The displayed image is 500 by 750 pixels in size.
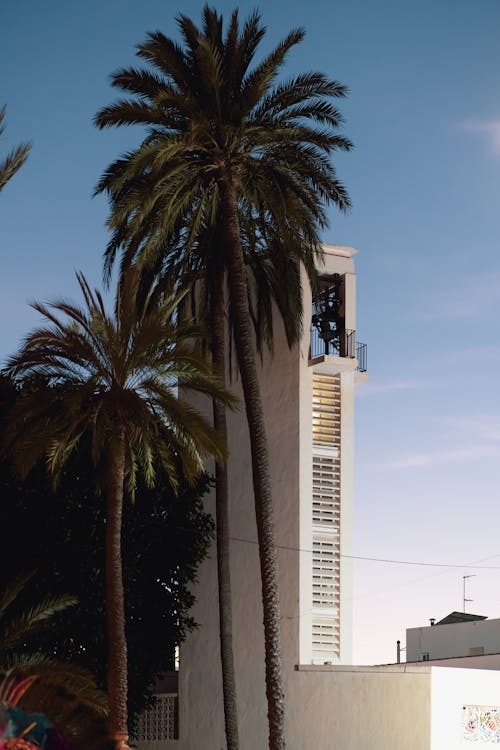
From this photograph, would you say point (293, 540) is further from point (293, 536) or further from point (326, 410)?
point (326, 410)

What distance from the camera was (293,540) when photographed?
29047 millimetres

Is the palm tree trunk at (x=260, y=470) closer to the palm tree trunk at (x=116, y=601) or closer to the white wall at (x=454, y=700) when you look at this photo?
the palm tree trunk at (x=116, y=601)

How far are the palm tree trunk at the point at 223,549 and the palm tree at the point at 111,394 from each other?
330cm

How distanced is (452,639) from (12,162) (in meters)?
41.4

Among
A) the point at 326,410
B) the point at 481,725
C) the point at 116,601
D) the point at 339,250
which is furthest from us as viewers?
the point at 339,250

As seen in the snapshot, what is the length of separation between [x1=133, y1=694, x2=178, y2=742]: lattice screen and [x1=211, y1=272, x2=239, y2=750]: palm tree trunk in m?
2.29

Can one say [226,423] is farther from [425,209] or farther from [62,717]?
[62,717]

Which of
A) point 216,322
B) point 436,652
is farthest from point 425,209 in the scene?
point 436,652

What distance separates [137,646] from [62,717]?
1978 centimetres

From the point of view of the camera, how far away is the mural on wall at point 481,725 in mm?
28078

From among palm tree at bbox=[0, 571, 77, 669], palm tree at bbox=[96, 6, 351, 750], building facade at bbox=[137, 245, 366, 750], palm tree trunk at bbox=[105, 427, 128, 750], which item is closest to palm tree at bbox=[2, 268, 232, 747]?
palm tree trunk at bbox=[105, 427, 128, 750]

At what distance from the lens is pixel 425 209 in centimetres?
3331

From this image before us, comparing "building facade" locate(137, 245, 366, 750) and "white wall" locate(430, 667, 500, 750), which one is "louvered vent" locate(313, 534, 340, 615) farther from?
"white wall" locate(430, 667, 500, 750)

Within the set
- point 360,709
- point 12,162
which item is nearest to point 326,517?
point 360,709
